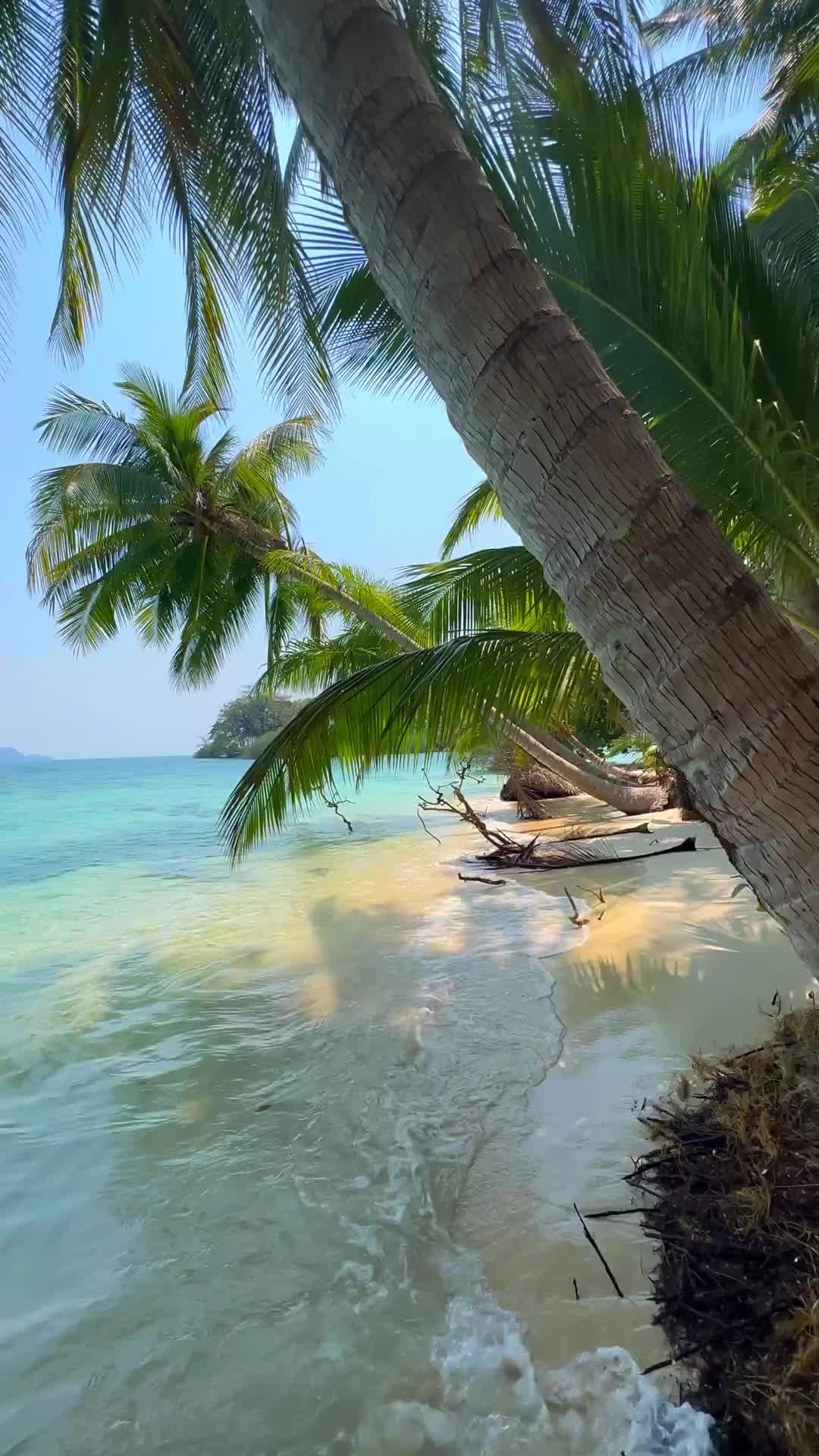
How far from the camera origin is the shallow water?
5.91ft

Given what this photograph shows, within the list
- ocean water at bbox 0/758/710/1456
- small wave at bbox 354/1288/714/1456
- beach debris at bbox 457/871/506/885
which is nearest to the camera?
small wave at bbox 354/1288/714/1456

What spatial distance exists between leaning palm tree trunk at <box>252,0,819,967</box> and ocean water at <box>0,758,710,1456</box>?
4.59 feet

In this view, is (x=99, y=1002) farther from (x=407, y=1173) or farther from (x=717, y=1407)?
(x=717, y=1407)

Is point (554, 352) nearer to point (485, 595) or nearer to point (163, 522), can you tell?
point (485, 595)

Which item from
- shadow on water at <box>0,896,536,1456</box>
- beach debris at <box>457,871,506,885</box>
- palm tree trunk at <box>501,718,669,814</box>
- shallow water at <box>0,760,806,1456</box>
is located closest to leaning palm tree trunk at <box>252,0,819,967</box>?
shallow water at <box>0,760,806,1456</box>

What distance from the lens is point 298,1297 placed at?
2.18 metres

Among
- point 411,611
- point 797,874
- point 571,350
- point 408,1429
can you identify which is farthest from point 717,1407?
A: point 411,611

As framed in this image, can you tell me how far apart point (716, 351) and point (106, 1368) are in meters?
3.49

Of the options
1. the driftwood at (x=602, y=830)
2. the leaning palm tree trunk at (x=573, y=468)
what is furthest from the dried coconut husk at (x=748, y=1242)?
the driftwood at (x=602, y=830)

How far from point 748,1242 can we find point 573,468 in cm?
184

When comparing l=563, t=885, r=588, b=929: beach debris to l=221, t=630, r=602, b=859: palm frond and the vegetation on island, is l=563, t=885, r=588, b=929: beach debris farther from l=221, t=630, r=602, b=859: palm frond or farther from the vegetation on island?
l=221, t=630, r=602, b=859: palm frond

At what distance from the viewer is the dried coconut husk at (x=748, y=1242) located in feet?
4.73

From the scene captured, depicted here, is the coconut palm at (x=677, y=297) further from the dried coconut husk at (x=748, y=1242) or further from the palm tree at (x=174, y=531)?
the palm tree at (x=174, y=531)

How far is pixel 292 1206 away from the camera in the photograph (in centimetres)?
262
